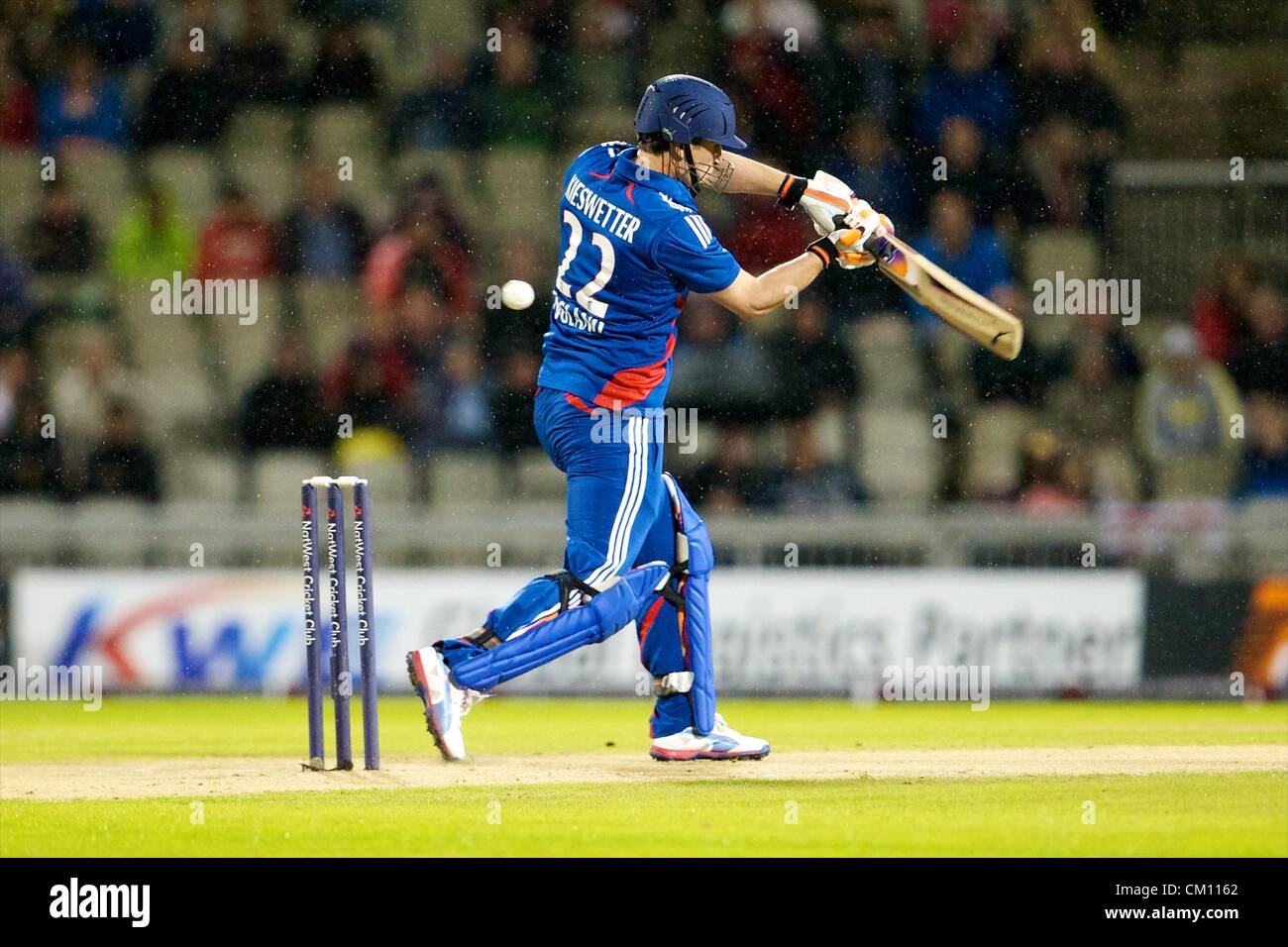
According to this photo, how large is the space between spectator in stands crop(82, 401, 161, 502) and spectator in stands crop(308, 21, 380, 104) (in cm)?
369

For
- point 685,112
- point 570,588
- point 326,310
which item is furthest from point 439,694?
point 326,310

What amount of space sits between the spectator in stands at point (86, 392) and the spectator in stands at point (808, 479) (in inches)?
187

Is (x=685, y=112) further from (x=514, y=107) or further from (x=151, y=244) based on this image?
(x=151, y=244)

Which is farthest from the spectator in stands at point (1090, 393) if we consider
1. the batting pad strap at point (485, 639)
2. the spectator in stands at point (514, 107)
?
the batting pad strap at point (485, 639)

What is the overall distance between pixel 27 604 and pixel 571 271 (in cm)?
637

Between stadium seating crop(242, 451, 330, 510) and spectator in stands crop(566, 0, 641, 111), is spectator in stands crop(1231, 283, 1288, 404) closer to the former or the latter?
spectator in stands crop(566, 0, 641, 111)

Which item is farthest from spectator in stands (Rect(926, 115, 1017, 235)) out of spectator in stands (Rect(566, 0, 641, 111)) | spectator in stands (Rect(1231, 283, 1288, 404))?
spectator in stands (Rect(566, 0, 641, 111))

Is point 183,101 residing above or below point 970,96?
above

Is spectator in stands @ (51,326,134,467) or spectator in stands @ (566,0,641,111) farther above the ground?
spectator in stands @ (566,0,641,111)

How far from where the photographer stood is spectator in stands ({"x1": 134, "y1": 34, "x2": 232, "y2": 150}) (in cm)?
1563

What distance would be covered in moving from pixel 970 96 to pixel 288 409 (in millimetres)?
5816

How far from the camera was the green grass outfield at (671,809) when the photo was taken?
6148 millimetres

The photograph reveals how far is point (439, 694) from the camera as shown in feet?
24.3
